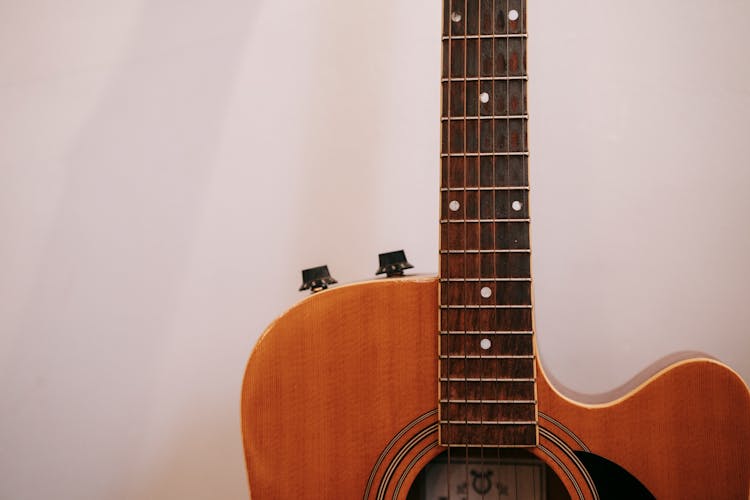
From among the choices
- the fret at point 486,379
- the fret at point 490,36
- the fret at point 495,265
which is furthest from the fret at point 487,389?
the fret at point 490,36

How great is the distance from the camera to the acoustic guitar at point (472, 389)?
742 millimetres

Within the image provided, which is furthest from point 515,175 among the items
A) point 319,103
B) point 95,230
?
point 95,230

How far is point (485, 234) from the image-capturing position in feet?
2.58

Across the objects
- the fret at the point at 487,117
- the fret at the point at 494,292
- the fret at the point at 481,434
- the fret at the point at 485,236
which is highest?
the fret at the point at 487,117

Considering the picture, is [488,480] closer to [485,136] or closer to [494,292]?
[494,292]

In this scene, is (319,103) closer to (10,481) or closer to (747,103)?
(747,103)

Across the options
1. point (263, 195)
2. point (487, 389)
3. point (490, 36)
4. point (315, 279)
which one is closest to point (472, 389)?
point (487, 389)

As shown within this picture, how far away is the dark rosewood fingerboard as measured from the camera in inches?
30.3

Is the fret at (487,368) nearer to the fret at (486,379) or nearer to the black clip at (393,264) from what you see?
the fret at (486,379)

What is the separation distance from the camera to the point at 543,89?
1.06 meters

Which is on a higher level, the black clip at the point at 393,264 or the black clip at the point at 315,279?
the black clip at the point at 393,264

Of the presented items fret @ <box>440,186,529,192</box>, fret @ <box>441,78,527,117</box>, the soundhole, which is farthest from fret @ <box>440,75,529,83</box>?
the soundhole

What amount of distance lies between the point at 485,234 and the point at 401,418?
0.85ft

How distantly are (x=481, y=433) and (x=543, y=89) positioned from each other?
0.61 m
